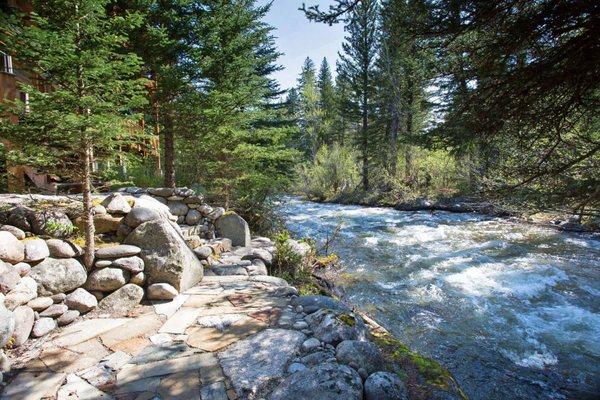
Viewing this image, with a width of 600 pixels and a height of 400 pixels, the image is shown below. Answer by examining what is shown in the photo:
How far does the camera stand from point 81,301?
3320 mm

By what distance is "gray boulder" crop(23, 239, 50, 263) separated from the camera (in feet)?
10.3

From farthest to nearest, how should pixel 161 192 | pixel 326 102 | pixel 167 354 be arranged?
1. pixel 326 102
2. pixel 161 192
3. pixel 167 354

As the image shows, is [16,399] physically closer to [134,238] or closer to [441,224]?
[134,238]

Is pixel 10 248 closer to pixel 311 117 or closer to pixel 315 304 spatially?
pixel 315 304

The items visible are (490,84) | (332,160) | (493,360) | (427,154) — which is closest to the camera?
(490,84)

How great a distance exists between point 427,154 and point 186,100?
14493 millimetres

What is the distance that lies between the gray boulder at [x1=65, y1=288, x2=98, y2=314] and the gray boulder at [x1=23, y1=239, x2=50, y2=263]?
1.58 ft

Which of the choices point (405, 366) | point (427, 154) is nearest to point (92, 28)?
point (405, 366)

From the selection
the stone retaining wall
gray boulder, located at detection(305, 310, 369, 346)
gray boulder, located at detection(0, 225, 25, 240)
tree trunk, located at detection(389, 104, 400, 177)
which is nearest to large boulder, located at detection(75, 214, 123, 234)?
the stone retaining wall

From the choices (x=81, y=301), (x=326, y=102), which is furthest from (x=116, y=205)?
(x=326, y=102)

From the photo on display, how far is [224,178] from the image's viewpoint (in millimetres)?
7672

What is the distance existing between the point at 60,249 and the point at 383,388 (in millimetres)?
3425

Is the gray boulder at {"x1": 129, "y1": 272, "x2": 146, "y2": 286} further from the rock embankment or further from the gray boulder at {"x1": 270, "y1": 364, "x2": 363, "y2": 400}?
the gray boulder at {"x1": 270, "y1": 364, "x2": 363, "y2": 400}

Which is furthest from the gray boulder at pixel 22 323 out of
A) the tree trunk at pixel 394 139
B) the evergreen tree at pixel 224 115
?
the tree trunk at pixel 394 139
